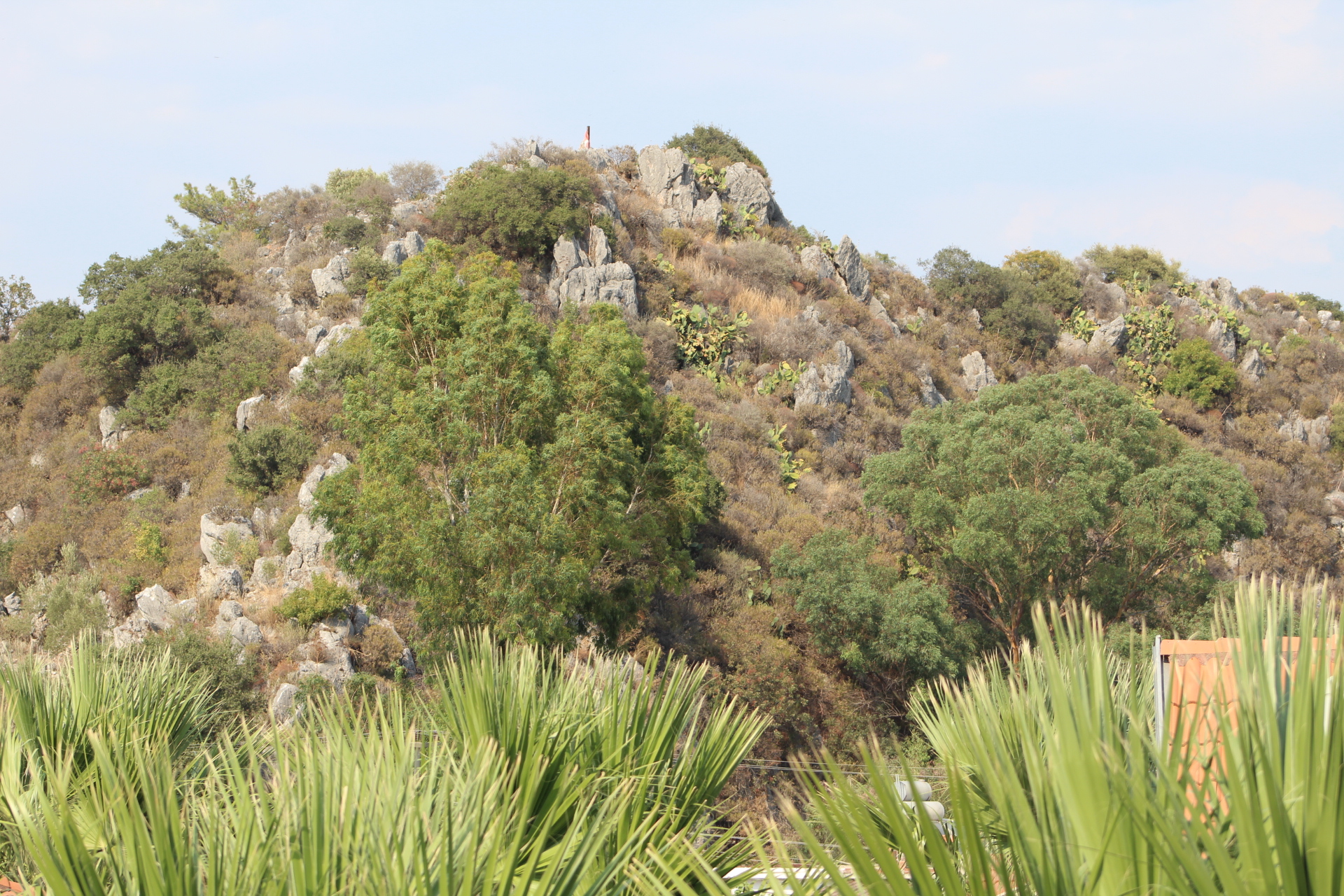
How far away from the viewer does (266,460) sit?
77.2 feet

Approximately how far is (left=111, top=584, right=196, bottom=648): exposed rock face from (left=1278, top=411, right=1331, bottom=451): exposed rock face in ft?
136

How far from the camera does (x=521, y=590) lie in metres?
13.6

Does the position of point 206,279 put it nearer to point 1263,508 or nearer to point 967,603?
point 967,603

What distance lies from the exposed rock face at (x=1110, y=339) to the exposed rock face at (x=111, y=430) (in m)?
38.3

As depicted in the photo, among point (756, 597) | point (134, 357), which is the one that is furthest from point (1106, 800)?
point (134, 357)

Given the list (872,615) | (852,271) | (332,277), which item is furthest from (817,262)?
(872,615)

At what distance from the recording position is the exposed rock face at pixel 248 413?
83.4ft

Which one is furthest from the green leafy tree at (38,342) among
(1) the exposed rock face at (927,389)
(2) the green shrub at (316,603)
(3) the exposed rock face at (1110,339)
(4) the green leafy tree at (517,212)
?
(3) the exposed rock face at (1110,339)

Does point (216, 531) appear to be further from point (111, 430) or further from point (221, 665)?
point (111, 430)

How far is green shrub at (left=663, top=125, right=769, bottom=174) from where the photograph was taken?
159ft

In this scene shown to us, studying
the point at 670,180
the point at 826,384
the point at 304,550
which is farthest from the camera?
the point at 670,180

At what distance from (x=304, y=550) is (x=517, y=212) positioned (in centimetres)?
1770

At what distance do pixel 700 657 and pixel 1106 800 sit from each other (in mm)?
18185

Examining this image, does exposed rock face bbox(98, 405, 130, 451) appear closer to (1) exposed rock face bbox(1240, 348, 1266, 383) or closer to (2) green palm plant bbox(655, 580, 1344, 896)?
(2) green palm plant bbox(655, 580, 1344, 896)
